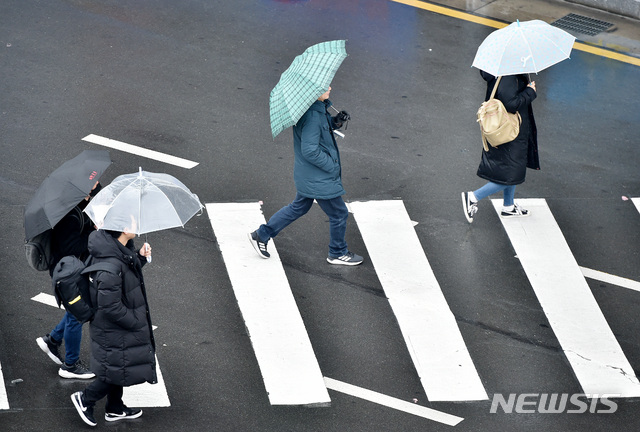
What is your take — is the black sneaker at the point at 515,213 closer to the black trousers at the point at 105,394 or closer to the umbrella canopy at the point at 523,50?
the umbrella canopy at the point at 523,50

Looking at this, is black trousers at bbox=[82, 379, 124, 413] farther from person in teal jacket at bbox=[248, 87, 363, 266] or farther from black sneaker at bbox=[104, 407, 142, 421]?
person in teal jacket at bbox=[248, 87, 363, 266]

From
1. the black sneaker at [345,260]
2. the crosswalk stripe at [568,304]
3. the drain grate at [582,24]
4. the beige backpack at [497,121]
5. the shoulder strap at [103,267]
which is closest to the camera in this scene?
the shoulder strap at [103,267]

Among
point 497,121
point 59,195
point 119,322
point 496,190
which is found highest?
point 59,195

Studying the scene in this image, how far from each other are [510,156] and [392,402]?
3.26 metres

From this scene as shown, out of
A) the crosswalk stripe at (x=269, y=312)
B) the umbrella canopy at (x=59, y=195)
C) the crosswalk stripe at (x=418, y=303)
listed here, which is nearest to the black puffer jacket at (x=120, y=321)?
the umbrella canopy at (x=59, y=195)

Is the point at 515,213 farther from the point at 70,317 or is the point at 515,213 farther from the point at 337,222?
the point at 70,317

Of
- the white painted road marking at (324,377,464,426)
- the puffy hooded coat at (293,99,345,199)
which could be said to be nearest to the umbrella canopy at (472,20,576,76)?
the puffy hooded coat at (293,99,345,199)

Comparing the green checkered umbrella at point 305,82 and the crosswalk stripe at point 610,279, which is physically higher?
the green checkered umbrella at point 305,82

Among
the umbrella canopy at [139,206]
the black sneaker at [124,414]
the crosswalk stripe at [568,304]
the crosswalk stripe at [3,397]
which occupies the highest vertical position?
the umbrella canopy at [139,206]

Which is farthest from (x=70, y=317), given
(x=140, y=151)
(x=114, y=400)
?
(x=140, y=151)

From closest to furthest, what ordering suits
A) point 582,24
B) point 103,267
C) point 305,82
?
point 103,267
point 305,82
point 582,24

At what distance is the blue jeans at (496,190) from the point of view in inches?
415

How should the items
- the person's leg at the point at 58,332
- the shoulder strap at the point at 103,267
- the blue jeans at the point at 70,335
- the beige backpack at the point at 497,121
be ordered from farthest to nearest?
the beige backpack at the point at 497,121
the person's leg at the point at 58,332
the blue jeans at the point at 70,335
the shoulder strap at the point at 103,267

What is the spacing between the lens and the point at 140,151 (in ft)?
37.8
